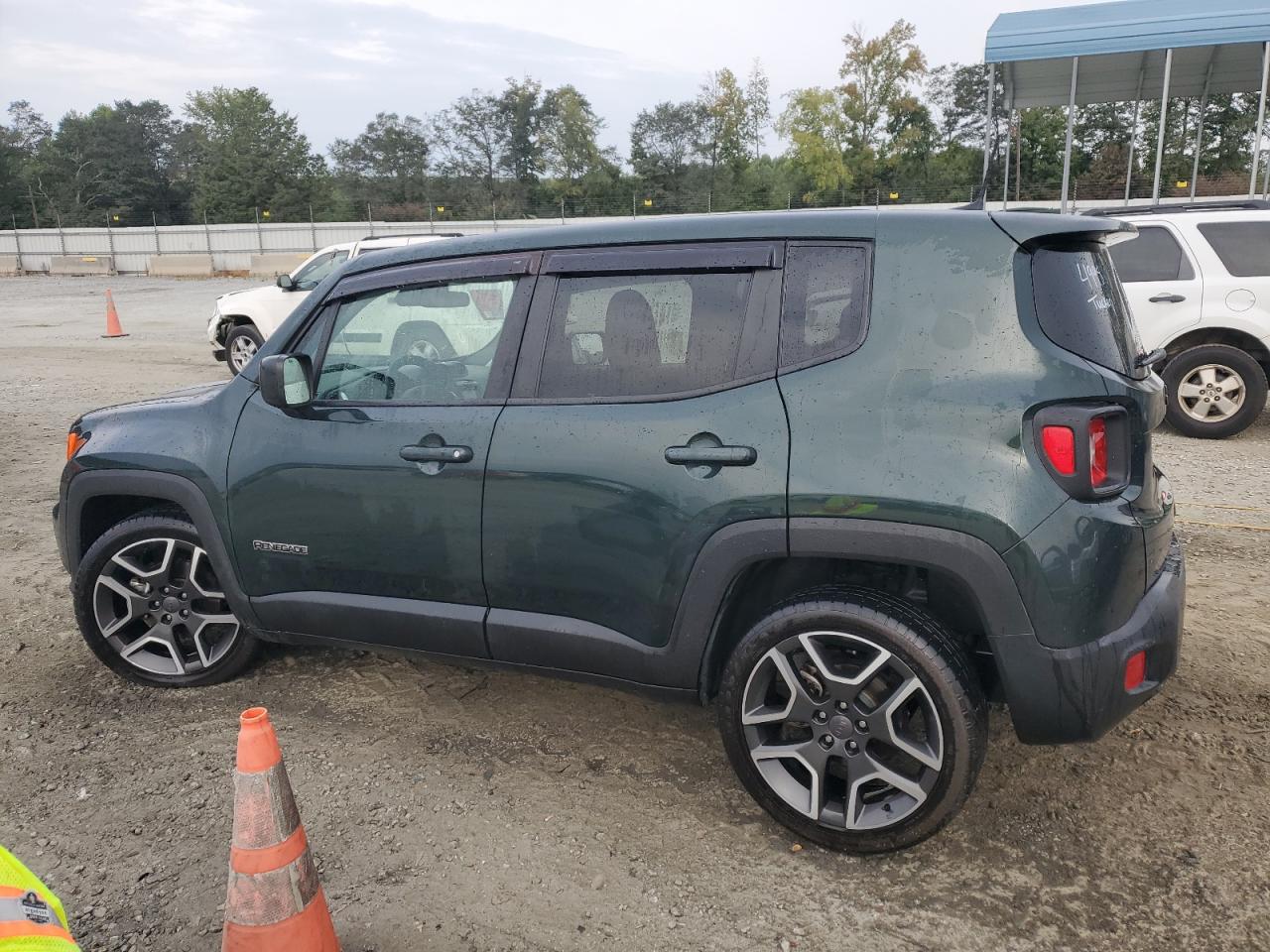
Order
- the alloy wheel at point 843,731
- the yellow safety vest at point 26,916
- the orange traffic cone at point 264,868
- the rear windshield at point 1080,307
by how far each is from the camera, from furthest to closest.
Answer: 1. the alloy wheel at point 843,731
2. the rear windshield at point 1080,307
3. the orange traffic cone at point 264,868
4. the yellow safety vest at point 26,916

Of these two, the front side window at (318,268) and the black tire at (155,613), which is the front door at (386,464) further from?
the front side window at (318,268)

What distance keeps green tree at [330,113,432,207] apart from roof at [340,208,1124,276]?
65.9 meters

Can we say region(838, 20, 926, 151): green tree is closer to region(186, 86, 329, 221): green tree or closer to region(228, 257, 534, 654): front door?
region(186, 86, 329, 221): green tree

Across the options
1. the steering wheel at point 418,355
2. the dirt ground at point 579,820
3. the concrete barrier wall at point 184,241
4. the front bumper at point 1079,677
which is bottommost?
the dirt ground at point 579,820

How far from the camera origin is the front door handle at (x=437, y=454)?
3105 mm

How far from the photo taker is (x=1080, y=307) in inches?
102

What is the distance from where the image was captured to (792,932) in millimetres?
2498

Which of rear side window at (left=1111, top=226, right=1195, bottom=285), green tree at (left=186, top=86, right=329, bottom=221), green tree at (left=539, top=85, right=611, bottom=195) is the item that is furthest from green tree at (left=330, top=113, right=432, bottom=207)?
rear side window at (left=1111, top=226, right=1195, bottom=285)

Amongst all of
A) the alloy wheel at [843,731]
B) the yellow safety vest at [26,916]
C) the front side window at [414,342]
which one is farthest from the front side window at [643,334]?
the yellow safety vest at [26,916]

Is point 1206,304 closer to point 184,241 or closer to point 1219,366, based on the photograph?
point 1219,366

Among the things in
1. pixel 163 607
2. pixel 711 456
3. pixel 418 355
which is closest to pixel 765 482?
pixel 711 456

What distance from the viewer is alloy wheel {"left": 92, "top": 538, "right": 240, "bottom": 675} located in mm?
3832

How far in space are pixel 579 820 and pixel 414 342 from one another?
174 centimetres

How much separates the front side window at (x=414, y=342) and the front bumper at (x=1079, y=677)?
1894 mm
